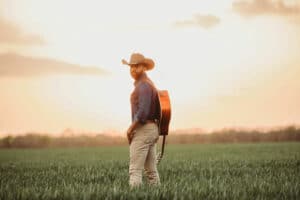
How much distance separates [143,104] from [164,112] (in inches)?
20.7

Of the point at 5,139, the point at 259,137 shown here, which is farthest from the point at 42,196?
the point at 5,139

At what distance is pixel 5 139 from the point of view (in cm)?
6525

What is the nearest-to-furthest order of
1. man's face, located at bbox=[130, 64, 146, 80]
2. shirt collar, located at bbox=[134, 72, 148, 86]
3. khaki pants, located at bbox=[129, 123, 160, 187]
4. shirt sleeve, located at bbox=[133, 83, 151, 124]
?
shirt sleeve, located at bbox=[133, 83, 151, 124] → khaki pants, located at bbox=[129, 123, 160, 187] → shirt collar, located at bbox=[134, 72, 148, 86] → man's face, located at bbox=[130, 64, 146, 80]

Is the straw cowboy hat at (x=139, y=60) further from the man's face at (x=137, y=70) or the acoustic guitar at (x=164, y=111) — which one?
the acoustic guitar at (x=164, y=111)

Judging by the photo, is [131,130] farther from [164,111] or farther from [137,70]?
[137,70]

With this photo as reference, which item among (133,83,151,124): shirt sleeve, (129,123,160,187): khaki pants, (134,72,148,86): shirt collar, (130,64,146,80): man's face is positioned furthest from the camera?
(130,64,146,80): man's face

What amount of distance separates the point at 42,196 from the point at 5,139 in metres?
61.2

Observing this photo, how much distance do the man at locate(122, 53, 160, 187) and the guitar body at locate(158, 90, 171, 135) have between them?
0.27 feet

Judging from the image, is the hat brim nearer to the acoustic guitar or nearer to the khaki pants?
the acoustic guitar

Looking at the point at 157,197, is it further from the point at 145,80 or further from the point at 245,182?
the point at 245,182

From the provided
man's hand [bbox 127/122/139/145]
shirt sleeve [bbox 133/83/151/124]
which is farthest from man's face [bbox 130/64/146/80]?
man's hand [bbox 127/122/139/145]

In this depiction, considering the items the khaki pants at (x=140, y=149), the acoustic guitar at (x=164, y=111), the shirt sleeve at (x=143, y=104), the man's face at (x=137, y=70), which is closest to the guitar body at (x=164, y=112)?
the acoustic guitar at (x=164, y=111)

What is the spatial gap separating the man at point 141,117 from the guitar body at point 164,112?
8cm

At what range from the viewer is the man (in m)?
8.14
